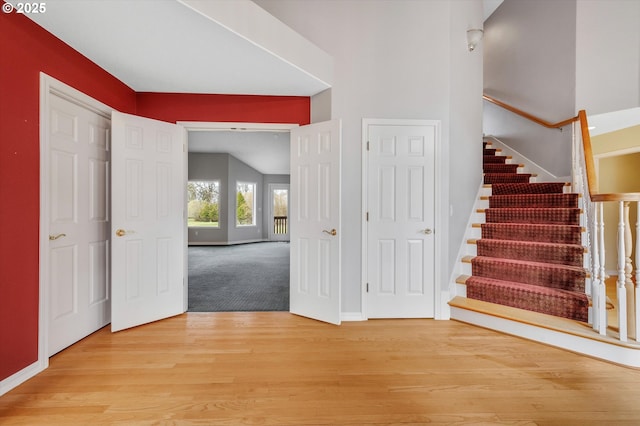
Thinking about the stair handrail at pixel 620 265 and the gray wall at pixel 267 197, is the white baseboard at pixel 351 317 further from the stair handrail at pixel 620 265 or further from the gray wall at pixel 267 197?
the gray wall at pixel 267 197

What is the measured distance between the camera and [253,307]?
11.2ft

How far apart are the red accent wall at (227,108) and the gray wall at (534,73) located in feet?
12.0

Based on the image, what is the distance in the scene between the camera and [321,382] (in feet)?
6.41

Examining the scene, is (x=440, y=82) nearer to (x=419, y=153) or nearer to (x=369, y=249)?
(x=419, y=153)

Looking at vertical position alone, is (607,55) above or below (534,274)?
above

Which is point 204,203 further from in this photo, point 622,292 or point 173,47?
point 622,292

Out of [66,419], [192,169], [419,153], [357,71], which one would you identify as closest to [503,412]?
[419,153]

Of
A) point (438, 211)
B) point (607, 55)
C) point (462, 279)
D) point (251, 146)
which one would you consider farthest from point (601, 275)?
point (251, 146)

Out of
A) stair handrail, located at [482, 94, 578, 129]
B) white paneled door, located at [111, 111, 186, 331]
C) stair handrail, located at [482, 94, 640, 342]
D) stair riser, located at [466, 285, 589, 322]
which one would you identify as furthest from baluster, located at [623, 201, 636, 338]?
white paneled door, located at [111, 111, 186, 331]

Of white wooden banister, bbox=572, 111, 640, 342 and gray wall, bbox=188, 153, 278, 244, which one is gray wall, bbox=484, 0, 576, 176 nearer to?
white wooden banister, bbox=572, 111, 640, 342

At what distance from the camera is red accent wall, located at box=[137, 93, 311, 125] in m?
3.22

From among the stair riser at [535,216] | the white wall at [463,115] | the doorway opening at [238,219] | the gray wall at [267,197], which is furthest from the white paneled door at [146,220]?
the gray wall at [267,197]

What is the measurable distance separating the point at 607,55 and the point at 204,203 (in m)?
9.50

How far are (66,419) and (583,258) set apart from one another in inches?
166
